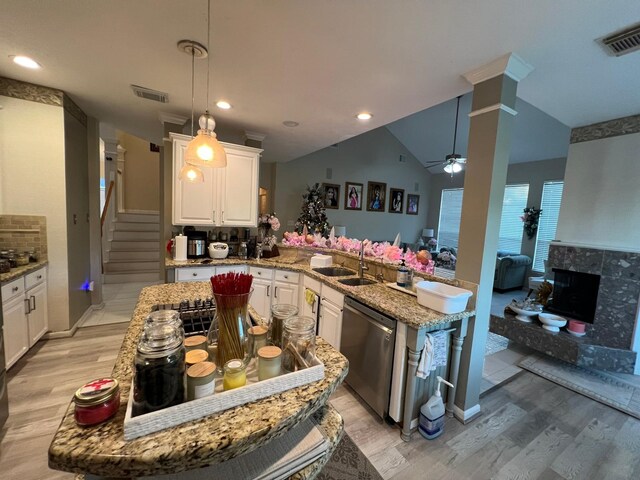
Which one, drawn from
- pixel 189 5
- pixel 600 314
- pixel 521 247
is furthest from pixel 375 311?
pixel 521 247

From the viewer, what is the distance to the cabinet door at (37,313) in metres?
2.66

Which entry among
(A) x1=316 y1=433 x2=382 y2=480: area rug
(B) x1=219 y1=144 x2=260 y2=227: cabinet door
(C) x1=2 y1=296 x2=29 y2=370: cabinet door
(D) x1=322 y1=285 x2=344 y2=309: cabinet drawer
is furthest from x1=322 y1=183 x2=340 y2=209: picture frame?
(A) x1=316 y1=433 x2=382 y2=480: area rug

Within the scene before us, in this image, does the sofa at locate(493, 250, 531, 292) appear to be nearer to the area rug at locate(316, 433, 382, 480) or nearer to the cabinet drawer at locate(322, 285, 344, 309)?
the cabinet drawer at locate(322, 285, 344, 309)

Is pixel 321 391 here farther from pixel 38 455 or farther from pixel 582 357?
pixel 582 357

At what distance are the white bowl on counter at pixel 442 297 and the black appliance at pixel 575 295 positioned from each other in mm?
2433

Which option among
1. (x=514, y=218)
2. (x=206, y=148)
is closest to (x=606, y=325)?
(x=514, y=218)

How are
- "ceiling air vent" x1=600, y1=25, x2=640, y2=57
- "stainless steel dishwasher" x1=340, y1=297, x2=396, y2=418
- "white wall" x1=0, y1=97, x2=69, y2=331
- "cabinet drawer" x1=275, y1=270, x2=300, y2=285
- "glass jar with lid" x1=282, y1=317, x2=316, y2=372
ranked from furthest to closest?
"cabinet drawer" x1=275, y1=270, x2=300, y2=285, "white wall" x1=0, y1=97, x2=69, y2=331, "stainless steel dishwasher" x1=340, y1=297, x2=396, y2=418, "ceiling air vent" x1=600, y1=25, x2=640, y2=57, "glass jar with lid" x1=282, y1=317, x2=316, y2=372

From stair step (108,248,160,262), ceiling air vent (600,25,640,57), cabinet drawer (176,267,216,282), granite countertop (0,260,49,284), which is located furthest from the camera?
stair step (108,248,160,262)

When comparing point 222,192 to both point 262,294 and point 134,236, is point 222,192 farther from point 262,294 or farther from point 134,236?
point 134,236

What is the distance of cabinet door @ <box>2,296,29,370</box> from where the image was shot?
2.30 m

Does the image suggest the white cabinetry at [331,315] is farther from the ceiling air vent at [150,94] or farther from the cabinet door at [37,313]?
the cabinet door at [37,313]

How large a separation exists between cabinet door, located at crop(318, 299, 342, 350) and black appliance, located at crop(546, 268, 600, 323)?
307cm

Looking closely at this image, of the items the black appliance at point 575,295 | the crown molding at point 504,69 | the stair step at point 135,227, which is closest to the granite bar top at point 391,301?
the crown molding at point 504,69

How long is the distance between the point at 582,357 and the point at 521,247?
419 cm
